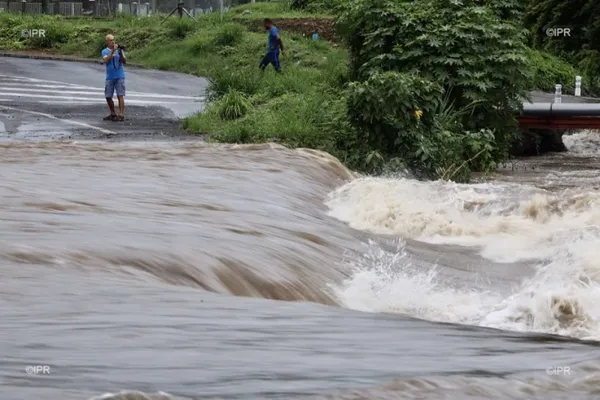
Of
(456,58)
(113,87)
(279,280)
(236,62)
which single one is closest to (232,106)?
(113,87)

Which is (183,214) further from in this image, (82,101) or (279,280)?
(82,101)

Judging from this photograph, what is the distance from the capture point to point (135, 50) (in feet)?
123

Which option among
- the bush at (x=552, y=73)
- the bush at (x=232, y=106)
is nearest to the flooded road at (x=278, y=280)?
the bush at (x=232, y=106)

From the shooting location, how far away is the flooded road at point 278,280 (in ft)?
19.4

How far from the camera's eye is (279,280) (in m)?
9.17

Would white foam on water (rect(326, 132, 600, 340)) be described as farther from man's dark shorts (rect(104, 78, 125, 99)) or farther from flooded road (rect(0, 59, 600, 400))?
man's dark shorts (rect(104, 78, 125, 99))

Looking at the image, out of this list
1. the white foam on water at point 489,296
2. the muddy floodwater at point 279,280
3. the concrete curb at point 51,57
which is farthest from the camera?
the concrete curb at point 51,57

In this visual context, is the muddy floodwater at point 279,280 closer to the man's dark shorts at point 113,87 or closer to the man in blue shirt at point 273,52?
the man's dark shorts at point 113,87

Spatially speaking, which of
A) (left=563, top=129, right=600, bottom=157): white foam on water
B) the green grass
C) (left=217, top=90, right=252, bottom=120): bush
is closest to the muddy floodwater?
the green grass

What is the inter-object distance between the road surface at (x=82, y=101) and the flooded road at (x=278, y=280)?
366 cm

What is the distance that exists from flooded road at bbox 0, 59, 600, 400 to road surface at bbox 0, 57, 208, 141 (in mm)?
3662

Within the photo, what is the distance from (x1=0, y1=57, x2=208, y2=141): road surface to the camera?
2130 cm

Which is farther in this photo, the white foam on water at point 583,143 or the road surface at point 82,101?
the white foam on water at point 583,143

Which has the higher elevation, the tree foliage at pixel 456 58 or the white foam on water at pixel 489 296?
the tree foliage at pixel 456 58
